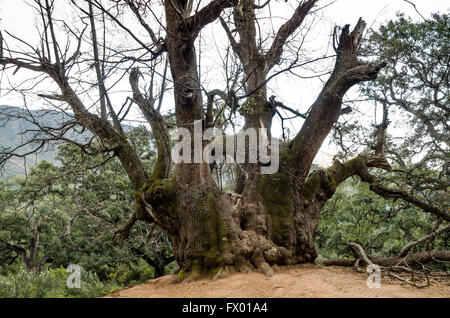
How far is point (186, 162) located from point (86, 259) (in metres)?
9.67

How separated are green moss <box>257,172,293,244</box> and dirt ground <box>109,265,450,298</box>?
2.31 ft

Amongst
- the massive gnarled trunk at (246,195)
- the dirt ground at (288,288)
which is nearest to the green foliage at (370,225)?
the massive gnarled trunk at (246,195)

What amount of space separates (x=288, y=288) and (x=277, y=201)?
1821mm

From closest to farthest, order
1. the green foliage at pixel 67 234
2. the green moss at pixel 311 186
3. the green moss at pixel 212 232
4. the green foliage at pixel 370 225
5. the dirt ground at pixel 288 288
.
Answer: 1. the dirt ground at pixel 288 288
2. the green moss at pixel 212 232
3. the green moss at pixel 311 186
4. the green foliage at pixel 370 225
5. the green foliage at pixel 67 234

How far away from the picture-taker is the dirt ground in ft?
11.3

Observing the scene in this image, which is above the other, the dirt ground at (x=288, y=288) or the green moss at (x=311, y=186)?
the green moss at (x=311, y=186)

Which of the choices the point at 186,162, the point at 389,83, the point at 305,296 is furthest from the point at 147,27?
the point at 389,83

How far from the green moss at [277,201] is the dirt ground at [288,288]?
70 centimetres

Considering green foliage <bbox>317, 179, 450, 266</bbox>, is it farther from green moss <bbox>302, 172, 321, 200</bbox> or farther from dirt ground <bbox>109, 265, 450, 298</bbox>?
dirt ground <bbox>109, 265, 450, 298</bbox>

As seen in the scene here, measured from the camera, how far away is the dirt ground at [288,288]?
346 centimetres

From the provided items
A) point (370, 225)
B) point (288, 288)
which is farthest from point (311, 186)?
point (370, 225)

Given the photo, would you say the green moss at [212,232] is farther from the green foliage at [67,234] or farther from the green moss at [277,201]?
the green foliage at [67,234]

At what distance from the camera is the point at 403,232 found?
851cm

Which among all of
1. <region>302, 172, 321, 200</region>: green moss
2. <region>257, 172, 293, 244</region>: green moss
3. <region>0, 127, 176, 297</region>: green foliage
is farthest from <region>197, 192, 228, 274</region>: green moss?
<region>0, 127, 176, 297</region>: green foliage
